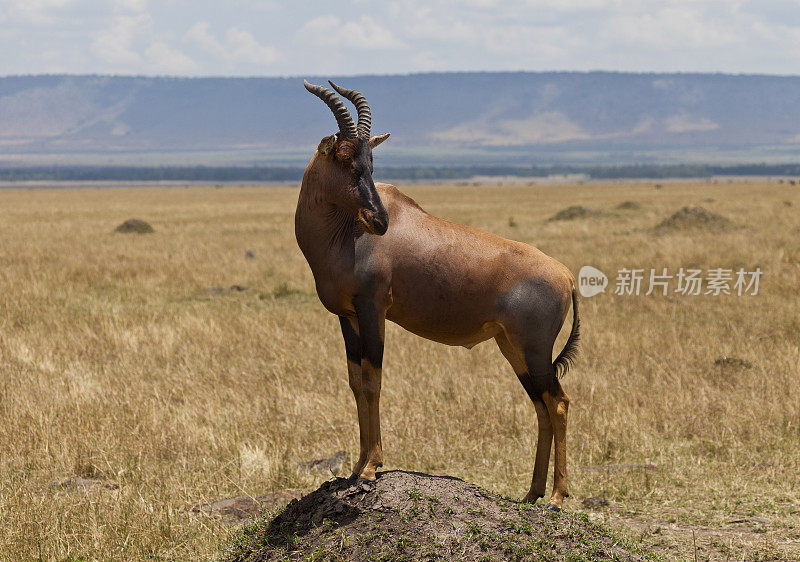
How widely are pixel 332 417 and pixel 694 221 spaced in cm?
2389

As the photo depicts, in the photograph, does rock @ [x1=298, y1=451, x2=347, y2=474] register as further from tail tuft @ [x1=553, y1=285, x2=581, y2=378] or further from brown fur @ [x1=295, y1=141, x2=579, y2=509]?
tail tuft @ [x1=553, y1=285, x2=581, y2=378]

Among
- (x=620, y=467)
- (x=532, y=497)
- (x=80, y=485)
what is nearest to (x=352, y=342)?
(x=532, y=497)

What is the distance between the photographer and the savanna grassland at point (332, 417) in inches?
258

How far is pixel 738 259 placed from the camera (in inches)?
839

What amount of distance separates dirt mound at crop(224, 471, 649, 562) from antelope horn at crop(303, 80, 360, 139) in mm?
2144

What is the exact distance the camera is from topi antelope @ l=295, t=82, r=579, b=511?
4977 millimetres

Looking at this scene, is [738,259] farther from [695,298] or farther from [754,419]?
[754,419]

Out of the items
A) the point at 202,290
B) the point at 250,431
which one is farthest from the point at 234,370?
the point at 202,290

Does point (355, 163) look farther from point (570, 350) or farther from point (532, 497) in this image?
point (532, 497)

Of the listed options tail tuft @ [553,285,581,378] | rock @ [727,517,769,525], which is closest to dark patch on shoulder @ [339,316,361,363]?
tail tuft @ [553,285,581,378]

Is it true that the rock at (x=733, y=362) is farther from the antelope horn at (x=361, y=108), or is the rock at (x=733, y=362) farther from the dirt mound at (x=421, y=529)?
the antelope horn at (x=361, y=108)

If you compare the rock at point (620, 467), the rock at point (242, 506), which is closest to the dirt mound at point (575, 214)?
the rock at point (620, 467)

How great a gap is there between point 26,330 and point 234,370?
4.47 m

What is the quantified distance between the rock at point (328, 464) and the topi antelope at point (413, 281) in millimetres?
2696
